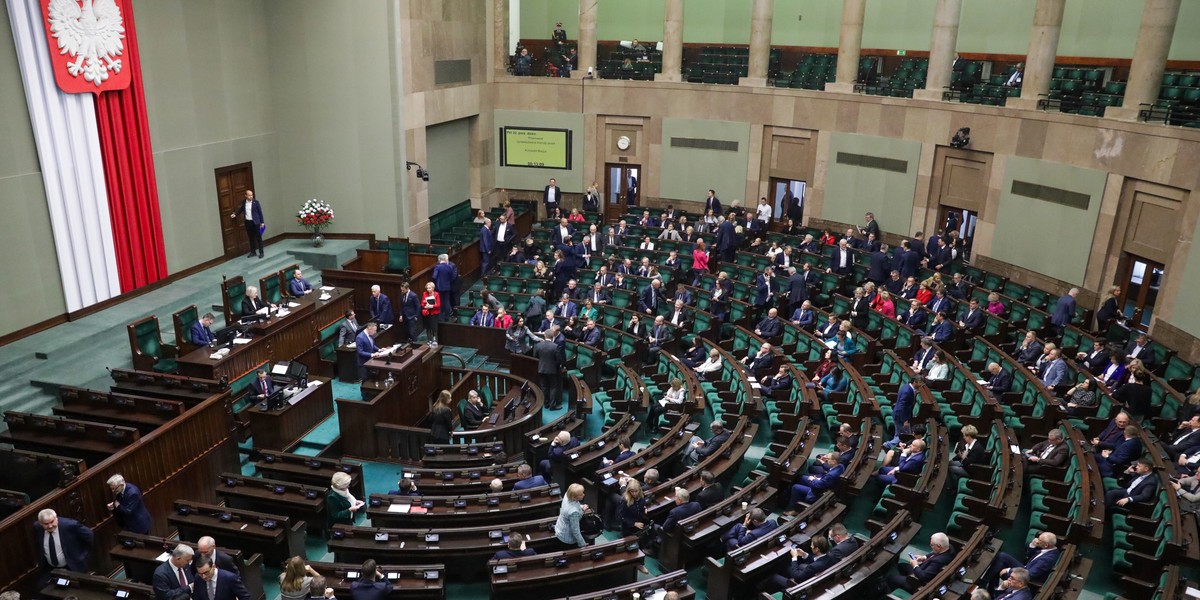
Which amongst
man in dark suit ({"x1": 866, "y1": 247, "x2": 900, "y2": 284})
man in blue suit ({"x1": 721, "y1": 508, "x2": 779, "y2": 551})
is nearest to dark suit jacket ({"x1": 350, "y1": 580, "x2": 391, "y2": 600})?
man in blue suit ({"x1": 721, "y1": 508, "x2": 779, "y2": 551})

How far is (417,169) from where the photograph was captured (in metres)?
19.3

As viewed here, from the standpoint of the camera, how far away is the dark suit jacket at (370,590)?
7.16m

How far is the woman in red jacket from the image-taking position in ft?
48.0

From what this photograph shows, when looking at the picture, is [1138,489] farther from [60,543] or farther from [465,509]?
[60,543]

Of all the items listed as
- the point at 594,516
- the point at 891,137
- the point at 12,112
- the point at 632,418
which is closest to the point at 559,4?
the point at 891,137

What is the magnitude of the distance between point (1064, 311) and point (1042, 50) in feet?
18.4

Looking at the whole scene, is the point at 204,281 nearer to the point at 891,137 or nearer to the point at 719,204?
the point at 719,204

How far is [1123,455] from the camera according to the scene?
963 centimetres

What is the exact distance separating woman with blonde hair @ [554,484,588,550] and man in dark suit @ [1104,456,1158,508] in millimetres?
5666

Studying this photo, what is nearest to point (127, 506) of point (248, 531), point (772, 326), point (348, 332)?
point (248, 531)

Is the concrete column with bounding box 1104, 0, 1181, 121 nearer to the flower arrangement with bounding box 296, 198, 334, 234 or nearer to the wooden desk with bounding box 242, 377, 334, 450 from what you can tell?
the wooden desk with bounding box 242, 377, 334, 450

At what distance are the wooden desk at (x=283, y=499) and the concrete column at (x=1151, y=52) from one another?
1446 centimetres

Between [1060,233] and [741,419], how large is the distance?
30.6 feet

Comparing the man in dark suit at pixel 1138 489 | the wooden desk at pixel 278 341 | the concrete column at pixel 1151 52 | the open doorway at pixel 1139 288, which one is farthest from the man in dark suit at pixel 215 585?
the concrete column at pixel 1151 52
